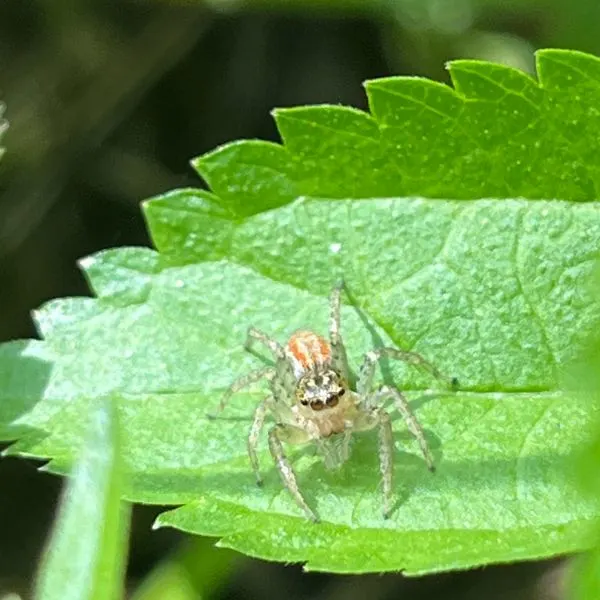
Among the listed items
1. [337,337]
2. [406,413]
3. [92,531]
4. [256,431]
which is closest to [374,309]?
[337,337]

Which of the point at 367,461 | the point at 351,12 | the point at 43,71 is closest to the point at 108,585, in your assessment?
the point at 367,461

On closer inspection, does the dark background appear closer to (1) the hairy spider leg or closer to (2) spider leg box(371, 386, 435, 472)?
(1) the hairy spider leg

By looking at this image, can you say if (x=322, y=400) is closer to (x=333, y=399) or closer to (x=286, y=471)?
(x=333, y=399)

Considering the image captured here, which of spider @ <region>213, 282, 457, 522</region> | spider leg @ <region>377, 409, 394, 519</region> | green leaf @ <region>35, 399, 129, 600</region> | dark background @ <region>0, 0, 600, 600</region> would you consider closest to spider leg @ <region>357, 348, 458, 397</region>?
spider @ <region>213, 282, 457, 522</region>

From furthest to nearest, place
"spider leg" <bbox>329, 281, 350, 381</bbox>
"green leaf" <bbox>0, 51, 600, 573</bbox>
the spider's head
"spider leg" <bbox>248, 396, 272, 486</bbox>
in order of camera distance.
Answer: the spider's head < "spider leg" <bbox>329, 281, 350, 381</bbox> < "spider leg" <bbox>248, 396, 272, 486</bbox> < "green leaf" <bbox>0, 51, 600, 573</bbox>

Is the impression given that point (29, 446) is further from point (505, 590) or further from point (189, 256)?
point (505, 590)
